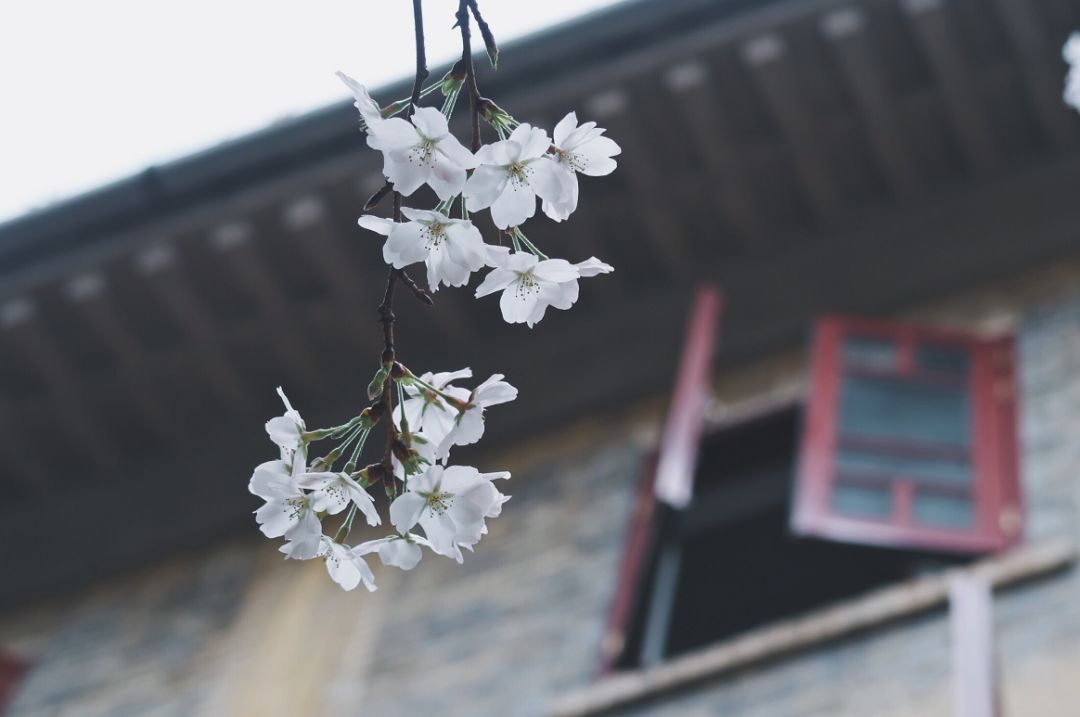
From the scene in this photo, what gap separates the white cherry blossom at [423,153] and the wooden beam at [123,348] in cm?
533

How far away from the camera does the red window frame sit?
5.10 meters

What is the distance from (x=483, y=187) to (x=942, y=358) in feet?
14.8

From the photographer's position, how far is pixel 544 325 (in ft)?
22.2

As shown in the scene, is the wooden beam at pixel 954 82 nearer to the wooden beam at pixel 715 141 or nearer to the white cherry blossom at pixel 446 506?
the wooden beam at pixel 715 141

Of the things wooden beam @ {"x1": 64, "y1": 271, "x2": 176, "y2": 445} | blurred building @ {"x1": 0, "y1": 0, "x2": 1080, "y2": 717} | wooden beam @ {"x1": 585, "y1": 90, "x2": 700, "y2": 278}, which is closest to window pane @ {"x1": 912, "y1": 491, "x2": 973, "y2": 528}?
blurred building @ {"x1": 0, "y1": 0, "x2": 1080, "y2": 717}

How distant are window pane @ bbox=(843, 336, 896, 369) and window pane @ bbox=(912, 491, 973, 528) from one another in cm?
70

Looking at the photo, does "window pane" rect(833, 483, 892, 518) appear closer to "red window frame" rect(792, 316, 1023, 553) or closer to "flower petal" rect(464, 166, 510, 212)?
"red window frame" rect(792, 316, 1023, 553)

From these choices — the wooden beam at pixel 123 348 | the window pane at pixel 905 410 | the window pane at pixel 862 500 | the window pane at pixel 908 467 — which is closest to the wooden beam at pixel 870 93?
the window pane at pixel 905 410

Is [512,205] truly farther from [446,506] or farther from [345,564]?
[345,564]

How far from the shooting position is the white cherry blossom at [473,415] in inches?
68.2

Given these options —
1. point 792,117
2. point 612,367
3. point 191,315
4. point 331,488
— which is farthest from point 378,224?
point 191,315

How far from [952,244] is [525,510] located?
1.93m

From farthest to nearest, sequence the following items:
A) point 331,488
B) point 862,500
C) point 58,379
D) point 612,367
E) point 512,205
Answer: point 58,379 → point 612,367 → point 862,500 → point 331,488 → point 512,205

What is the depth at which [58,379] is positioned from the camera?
6973 millimetres
